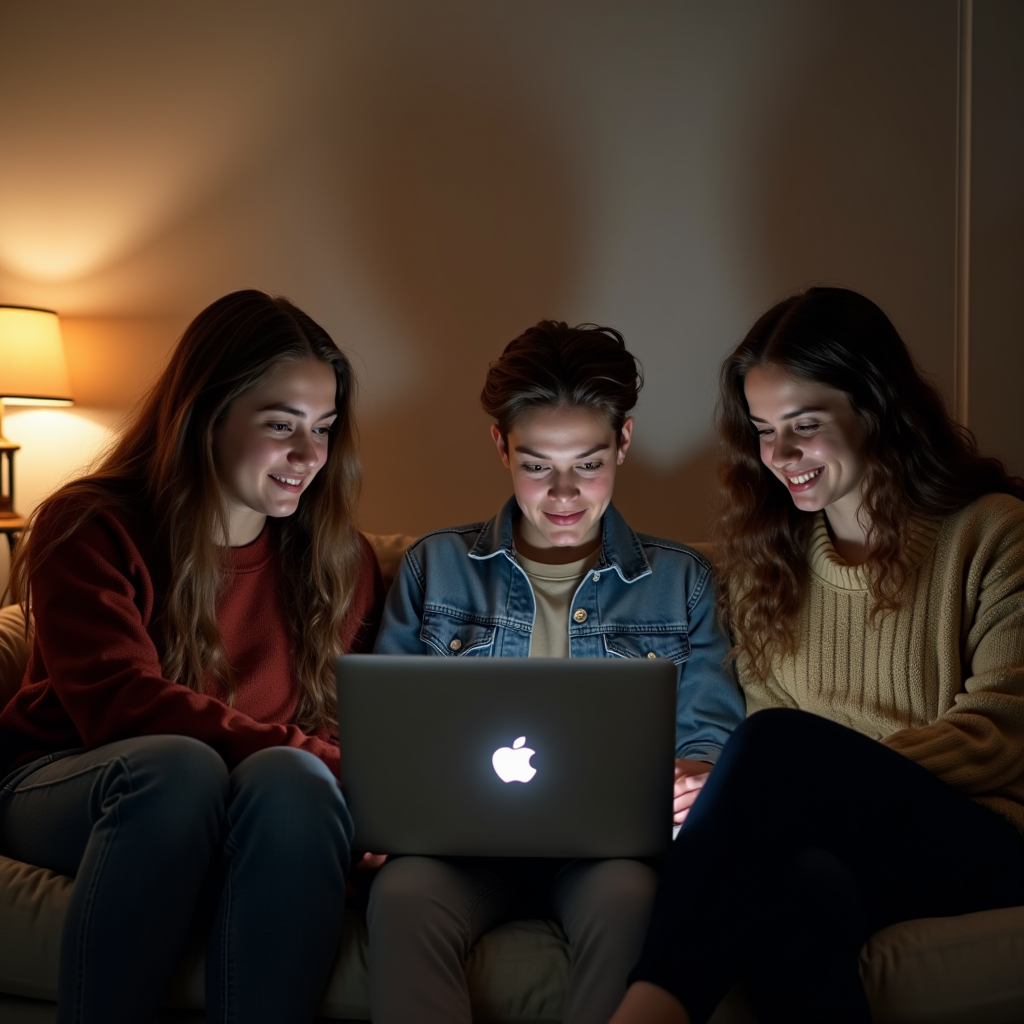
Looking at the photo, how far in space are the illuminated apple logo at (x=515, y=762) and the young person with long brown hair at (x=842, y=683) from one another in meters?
0.20

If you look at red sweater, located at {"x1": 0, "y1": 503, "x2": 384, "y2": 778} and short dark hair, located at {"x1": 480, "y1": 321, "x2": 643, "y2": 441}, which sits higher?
short dark hair, located at {"x1": 480, "y1": 321, "x2": 643, "y2": 441}

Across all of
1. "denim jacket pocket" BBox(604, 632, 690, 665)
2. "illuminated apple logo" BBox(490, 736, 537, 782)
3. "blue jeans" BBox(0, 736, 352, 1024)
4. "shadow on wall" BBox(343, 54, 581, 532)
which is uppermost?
"shadow on wall" BBox(343, 54, 581, 532)

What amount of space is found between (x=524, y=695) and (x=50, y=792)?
67 centimetres

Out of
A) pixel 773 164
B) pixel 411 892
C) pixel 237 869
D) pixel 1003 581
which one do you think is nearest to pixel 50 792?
pixel 237 869

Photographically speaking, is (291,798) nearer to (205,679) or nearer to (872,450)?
(205,679)

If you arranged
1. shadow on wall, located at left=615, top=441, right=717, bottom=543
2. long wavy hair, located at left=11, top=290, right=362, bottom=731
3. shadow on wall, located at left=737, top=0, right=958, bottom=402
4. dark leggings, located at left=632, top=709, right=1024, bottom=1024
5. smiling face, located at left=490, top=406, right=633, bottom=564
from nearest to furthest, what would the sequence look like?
dark leggings, located at left=632, top=709, right=1024, bottom=1024 < long wavy hair, located at left=11, top=290, right=362, bottom=731 < smiling face, located at left=490, top=406, right=633, bottom=564 < shadow on wall, located at left=737, top=0, right=958, bottom=402 < shadow on wall, located at left=615, top=441, right=717, bottom=543

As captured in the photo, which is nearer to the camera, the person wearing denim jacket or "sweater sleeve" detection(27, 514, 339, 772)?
"sweater sleeve" detection(27, 514, 339, 772)

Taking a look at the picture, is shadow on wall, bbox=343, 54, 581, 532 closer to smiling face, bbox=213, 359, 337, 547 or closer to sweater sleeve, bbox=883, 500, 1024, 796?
smiling face, bbox=213, 359, 337, 547

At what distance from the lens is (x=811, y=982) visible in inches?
42.9

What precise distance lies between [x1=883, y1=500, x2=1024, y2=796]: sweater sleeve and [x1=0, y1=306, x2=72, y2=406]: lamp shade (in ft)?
5.94

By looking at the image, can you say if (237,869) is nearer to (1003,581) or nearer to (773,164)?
(1003,581)

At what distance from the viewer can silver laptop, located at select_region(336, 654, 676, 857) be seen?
1195mm

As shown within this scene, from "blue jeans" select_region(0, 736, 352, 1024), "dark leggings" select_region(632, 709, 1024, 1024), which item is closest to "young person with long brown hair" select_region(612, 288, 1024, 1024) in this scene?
"dark leggings" select_region(632, 709, 1024, 1024)

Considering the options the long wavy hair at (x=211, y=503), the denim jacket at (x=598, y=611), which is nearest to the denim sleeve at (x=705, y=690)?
the denim jacket at (x=598, y=611)
